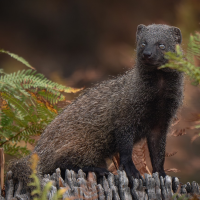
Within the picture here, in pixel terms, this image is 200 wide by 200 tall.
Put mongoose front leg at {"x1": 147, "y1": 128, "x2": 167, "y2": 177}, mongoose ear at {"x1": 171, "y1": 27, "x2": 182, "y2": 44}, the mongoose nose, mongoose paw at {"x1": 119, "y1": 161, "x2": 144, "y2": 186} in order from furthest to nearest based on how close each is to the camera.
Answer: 1. mongoose front leg at {"x1": 147, "y1": 128, "x2": 167, "y2": 177}
2. mongoose ear at {"x1": 171, "y1": 27, "x2": 182, "y2": 44}
3. mongoose paw at {"x1": 119, "y1": 161, "x2": 144, "y2": 186}
4. the mongoose nose

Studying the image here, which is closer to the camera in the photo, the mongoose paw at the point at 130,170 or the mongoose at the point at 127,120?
the mongoose paw at the point at 130,170

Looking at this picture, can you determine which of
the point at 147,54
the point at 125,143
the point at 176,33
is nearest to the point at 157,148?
the point at 125,143

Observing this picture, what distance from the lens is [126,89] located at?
10.00 feet

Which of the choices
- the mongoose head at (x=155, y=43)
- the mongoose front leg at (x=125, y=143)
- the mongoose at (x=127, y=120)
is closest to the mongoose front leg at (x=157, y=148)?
the mongoose at (x=127, y=120)

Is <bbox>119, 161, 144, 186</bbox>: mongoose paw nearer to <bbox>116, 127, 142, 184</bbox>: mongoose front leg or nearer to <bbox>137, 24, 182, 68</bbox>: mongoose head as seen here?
<bbox>116, 127, 142, 184</bbox>: mongoose front leg

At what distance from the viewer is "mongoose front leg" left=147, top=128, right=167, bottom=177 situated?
3105 millimetres

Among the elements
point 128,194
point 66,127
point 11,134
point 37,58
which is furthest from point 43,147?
point 37,58

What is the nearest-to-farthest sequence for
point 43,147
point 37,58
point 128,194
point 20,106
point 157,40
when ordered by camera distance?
point 128,194, point 157,40, point 43,147, point 20,106, point 37,58

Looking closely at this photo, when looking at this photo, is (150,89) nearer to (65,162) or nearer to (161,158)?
(161,158)

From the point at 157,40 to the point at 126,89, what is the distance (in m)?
0.55

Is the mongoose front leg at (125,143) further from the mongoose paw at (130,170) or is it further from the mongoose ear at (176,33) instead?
the mongoose ear at (176,33)

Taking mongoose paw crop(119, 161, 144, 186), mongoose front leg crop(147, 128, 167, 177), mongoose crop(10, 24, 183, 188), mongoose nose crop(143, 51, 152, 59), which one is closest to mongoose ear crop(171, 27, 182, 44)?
mongoose crop(10, 24, 183, 188)

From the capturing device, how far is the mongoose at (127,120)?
2832 mm

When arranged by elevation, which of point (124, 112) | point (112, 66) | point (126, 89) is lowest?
point (124, 112)
